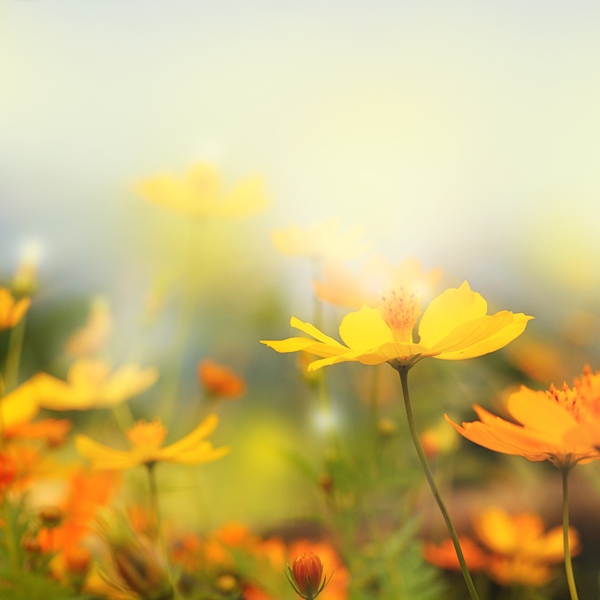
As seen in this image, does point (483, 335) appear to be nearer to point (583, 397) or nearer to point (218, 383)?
point (583, 397)

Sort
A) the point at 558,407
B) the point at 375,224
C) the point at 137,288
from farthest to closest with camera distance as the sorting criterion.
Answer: the point at 137,288 → the point at 375,224 → the point at 558,407

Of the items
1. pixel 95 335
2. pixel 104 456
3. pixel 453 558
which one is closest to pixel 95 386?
pixel 95 335

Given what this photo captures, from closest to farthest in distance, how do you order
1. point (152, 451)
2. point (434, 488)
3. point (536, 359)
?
1. point (434, 488)
2. point (152, 451)
3. point (536, 359)

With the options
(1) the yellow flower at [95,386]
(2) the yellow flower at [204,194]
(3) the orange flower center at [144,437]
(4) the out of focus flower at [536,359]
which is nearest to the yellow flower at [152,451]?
(3) the orange flower center at [144,437]

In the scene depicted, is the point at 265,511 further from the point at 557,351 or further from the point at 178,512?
the point at 557,351

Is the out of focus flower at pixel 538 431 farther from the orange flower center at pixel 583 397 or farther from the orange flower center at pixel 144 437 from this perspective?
the orange flower center at pixel 144 437

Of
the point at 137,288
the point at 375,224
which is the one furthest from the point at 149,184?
the point at 137,288

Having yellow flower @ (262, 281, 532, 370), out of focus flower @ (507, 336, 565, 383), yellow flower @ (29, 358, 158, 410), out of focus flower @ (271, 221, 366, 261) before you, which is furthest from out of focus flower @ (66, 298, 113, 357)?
out of focus flower @ (507, 336, 565, 383)
